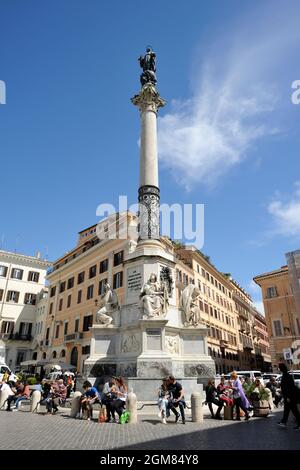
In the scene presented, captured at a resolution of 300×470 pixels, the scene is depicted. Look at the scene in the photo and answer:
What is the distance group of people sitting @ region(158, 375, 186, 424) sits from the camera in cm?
917

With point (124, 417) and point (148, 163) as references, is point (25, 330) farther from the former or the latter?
point (124, 417)

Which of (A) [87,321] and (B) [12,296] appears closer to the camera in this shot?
(A) [87,321]

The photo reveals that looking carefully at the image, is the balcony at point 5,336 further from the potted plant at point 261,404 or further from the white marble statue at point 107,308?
the potted plant at point 261,404

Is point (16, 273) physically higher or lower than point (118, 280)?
higher

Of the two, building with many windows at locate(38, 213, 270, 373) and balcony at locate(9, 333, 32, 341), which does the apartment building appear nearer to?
Answer: building with many windows at locate(38, 213, 270, 373)

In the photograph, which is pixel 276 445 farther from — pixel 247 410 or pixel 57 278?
pixel 57 278

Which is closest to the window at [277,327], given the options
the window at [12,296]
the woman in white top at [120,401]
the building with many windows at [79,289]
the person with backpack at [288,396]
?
the building with many windows at [79,289]

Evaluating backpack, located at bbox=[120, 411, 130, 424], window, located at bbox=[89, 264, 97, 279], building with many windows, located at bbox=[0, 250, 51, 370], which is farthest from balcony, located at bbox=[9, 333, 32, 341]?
backpack, located at bbox=[120, 411, 130, 424]

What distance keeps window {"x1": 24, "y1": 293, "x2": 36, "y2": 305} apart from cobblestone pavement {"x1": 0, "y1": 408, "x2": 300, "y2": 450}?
42.8 meters

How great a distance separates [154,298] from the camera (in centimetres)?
1287

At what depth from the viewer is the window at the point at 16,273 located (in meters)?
49.0

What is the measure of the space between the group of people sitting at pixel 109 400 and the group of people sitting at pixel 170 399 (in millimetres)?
1090

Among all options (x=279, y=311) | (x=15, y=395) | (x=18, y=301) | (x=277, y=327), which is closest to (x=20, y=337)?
(x=18, y=301)

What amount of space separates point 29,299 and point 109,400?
4405cm
